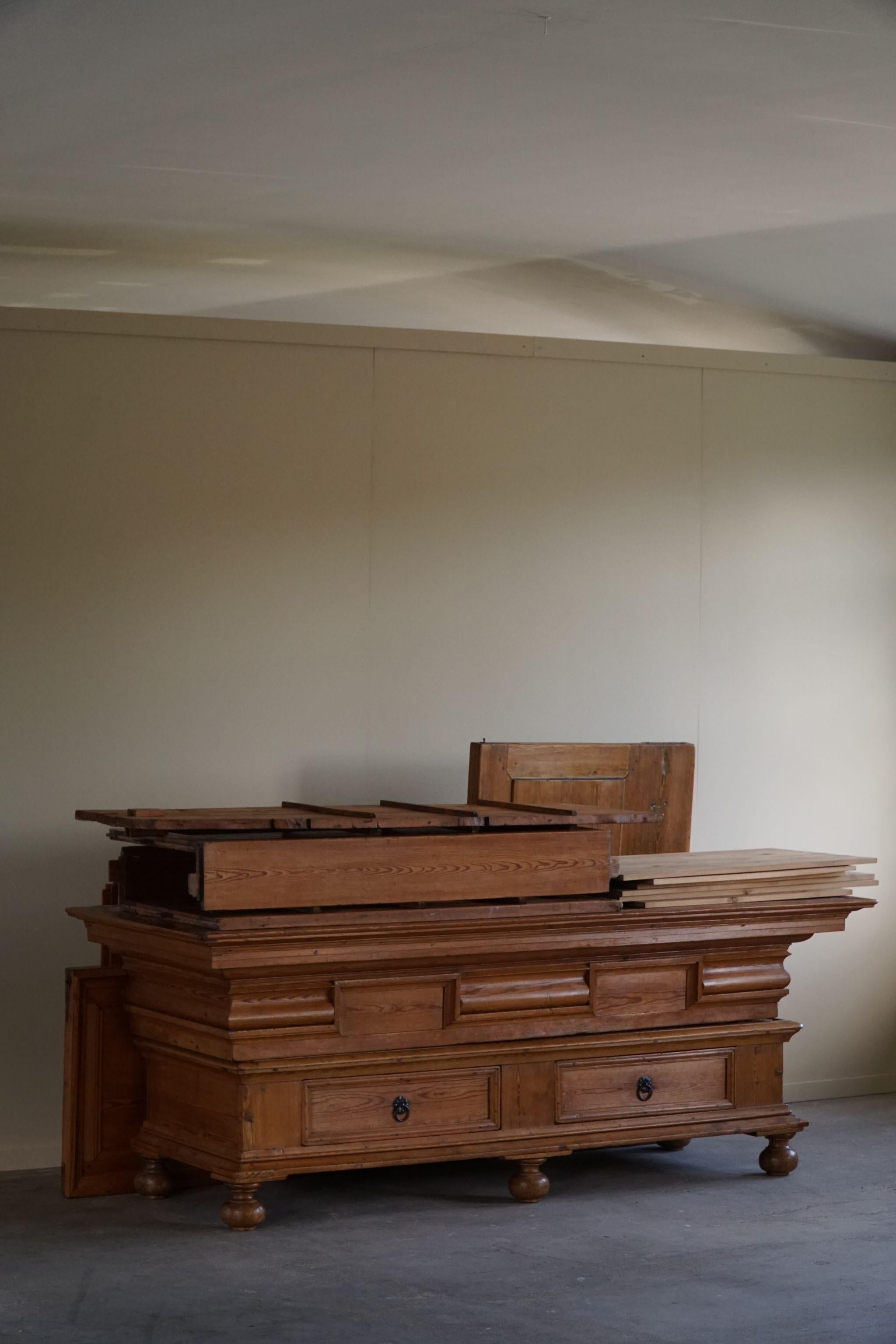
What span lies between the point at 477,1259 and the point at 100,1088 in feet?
4.33

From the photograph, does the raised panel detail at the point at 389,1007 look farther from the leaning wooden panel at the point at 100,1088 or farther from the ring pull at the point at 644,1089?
the leaning wooden panel at the point at 100,1088

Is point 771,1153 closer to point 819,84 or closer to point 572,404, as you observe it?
point 572,404

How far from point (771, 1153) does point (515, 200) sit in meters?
3.17

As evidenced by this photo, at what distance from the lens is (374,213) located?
16.9ft

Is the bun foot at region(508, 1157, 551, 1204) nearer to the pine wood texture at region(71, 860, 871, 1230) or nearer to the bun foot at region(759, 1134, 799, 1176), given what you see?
the pine wood texture at region(71, 860, 871, 1230)

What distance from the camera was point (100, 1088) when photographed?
4.74 metres

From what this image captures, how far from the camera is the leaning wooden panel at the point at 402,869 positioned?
4152 millimetres

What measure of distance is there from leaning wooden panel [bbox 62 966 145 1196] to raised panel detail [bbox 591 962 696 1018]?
1431 millimetres

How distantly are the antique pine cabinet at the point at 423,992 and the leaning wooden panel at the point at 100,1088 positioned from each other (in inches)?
1.1

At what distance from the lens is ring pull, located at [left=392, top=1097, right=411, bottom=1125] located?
4426mm

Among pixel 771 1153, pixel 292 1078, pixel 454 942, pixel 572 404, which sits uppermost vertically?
pixel 572 404

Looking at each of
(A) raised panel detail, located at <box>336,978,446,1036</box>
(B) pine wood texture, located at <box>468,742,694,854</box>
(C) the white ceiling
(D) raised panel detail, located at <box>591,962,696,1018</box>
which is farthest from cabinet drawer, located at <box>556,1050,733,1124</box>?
(C) the white ceiling

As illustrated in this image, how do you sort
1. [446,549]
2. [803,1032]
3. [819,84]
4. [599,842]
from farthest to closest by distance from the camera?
[803,1032] < [446,549] < [599,842] < [819,84]

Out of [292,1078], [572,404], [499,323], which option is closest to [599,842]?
[292,1078]
